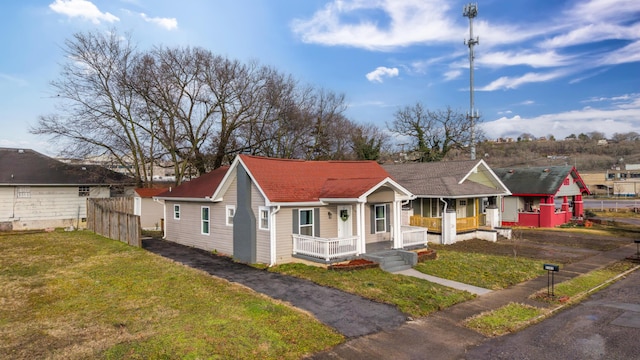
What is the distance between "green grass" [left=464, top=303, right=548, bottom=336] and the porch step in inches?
190

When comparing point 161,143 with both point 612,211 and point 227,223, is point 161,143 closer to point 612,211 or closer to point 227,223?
point 227,223

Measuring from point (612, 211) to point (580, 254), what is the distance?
26692 mm

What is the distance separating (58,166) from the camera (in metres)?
29.0

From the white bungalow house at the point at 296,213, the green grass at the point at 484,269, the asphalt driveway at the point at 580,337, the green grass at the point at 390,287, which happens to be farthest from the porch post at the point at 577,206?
the green grass at the point at 390,287

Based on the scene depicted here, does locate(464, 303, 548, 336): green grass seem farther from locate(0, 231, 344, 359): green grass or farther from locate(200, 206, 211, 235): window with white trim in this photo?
locate(200, 206, 211, 235): window with white trim

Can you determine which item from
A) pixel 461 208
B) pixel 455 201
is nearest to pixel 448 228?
pixel 455 201

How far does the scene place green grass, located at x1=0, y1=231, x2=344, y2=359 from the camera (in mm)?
7285

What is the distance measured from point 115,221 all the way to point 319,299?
15707mm

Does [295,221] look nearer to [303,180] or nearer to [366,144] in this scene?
[303,180]

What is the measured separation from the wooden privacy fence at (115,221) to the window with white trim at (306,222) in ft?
28.3

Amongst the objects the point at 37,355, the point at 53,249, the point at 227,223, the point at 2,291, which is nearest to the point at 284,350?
the point at 37,355

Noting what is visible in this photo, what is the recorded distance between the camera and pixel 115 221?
70.0 ft

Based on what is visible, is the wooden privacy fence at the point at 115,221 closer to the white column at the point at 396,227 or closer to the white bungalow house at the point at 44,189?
the white bungalow house at the point at 44,189

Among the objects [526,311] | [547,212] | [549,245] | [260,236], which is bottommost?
[549,245]
